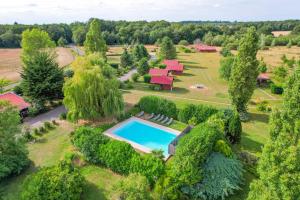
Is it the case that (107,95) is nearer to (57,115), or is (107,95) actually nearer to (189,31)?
(57,115)

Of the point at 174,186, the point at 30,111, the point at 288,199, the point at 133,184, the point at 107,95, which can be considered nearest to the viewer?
the point at 288,199

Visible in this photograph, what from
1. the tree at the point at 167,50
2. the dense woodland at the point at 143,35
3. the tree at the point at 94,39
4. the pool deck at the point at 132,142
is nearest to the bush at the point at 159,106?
the pool deck at the point at 132,142

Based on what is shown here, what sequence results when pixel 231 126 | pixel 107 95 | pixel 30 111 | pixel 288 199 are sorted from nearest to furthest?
1. pixel 288 199
2. pixel 231 126
3. pixel 107 95
4. pixel 30 111

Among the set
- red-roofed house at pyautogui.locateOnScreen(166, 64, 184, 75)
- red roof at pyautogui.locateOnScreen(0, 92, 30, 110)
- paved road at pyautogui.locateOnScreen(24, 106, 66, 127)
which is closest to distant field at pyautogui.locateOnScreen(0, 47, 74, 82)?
red roof at pyautogui.locateOnScreen(0, 92, 30, 110)

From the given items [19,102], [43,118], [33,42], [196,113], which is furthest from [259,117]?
[33,42]

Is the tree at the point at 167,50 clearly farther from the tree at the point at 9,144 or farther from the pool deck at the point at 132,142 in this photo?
the tree at the point at 9,144

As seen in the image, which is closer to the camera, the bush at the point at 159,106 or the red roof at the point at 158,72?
the bush at the point at 159,106

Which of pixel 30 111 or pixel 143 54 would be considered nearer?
pixel 30 111

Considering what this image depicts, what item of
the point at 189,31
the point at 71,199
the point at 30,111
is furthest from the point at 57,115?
the point at 189,31
